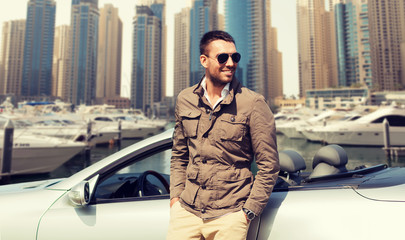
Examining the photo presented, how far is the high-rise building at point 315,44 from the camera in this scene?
13188 cm

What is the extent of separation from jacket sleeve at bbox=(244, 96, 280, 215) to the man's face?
0.22m

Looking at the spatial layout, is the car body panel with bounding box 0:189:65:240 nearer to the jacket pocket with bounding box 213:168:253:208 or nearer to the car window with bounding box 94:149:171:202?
the car window with bounding box 94:149:171:202

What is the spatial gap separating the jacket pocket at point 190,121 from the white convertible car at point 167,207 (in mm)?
393

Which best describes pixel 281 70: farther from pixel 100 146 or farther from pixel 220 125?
pixel 220 125

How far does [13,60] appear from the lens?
356 feet

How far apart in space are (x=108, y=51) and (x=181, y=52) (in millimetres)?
48068

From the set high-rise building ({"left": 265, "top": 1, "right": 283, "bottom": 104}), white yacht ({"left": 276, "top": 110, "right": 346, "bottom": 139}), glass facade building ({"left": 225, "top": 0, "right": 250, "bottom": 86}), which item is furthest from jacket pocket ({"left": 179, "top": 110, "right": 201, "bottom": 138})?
high-rise building ({"left": 265, "top": 1, "right": 283, "bottom": 104})

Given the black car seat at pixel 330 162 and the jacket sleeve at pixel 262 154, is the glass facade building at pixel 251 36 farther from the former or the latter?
the jacket sleeve at pixel 262 154

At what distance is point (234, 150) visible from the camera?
131 centimetres

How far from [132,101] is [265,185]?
131 m

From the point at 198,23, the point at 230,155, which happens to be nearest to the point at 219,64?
the point at 230,155

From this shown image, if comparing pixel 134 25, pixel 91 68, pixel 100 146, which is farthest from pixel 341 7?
pixel 100 146

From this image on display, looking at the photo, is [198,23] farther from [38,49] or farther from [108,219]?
[108,219]

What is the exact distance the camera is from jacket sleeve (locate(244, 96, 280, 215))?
123cm
